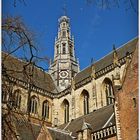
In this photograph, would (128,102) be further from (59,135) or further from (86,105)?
(86,105)

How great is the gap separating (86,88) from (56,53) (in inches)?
422

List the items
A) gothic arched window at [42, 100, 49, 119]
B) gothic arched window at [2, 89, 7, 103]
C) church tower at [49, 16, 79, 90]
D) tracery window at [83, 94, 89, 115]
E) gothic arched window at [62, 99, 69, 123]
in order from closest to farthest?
1. gothic arched window at [2, 89, 7, 103]
2. tracery window at [83, 94, 89, 115]
3. gothic arched window at [62, 99, 69, 123]
4. gothic arched window at [42, 100, 49, 119]
5. church tower at [49, 16, 79, 90]

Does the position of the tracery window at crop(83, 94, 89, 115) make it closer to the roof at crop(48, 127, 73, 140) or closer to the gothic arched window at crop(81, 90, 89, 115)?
the gothic arched window at crop(81, 90, 89, 115)

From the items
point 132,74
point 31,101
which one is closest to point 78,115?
point 31,101

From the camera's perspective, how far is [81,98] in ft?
112

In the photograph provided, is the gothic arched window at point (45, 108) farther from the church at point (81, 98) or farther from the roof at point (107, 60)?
the roof at point (107, 60)

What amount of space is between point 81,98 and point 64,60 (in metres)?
8.82

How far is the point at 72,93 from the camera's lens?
3481 cm

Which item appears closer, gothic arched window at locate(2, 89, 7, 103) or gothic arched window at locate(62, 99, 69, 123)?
gothic arched window at locate(2, 89, 7, 103)

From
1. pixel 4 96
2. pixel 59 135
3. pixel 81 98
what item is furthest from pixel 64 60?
pixel 4 96

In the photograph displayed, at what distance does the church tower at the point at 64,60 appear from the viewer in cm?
4000

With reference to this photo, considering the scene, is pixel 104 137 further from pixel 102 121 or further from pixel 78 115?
pixel 78 115

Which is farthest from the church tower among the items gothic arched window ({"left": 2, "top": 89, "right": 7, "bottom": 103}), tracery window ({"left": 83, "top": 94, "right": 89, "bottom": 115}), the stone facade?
gothic arched window ({"left": 2, "top": 89, "right": 7, "bottom": 103})

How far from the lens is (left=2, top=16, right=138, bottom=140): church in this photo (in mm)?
16156
